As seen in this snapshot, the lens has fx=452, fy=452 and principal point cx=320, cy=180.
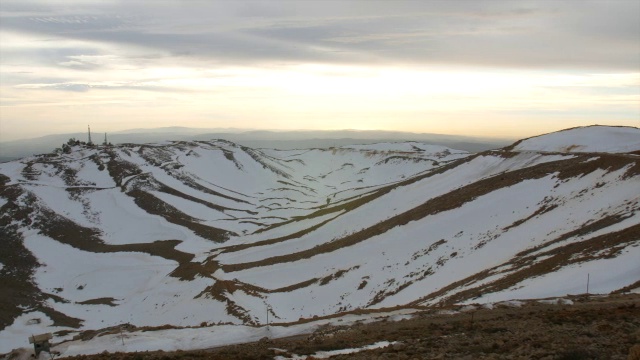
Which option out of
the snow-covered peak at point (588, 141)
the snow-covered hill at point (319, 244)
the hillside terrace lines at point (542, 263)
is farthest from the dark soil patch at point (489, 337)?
the snow-covered peak at point (588, 141)

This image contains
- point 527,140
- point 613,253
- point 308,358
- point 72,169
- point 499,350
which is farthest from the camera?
point 72,169

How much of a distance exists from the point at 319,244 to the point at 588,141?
134 ft

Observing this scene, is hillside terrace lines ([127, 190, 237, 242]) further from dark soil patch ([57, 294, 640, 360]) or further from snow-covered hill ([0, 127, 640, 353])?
dark soil patch ([57, 294, 640, 360])

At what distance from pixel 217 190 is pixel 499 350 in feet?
386

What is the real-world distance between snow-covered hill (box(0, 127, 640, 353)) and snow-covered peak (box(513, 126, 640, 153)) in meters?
0.35

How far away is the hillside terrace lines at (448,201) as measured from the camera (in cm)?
4959

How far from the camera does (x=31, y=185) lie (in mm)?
93750

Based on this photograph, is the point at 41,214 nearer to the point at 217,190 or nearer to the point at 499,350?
the point at 217,190

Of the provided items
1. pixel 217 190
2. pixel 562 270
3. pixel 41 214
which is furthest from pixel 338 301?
pixel 217 190

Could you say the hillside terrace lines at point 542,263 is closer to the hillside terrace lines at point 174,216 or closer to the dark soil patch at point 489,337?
the dark soil patch at point 489,337

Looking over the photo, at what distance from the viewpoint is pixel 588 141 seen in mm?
64250

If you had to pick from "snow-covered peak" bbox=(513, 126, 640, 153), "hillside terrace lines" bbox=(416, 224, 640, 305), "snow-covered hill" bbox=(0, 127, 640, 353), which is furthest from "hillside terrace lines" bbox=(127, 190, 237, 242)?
"hillside terrace lines" bbox=(416, 224, 640, 305)

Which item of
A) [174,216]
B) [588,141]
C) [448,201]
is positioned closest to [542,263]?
[448,201]

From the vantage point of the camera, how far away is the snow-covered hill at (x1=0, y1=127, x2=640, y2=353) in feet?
102
